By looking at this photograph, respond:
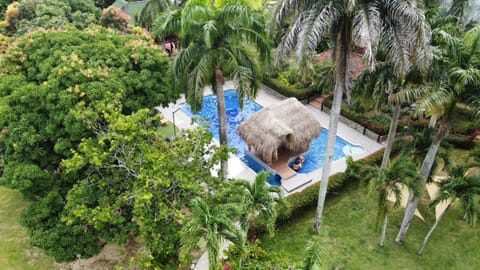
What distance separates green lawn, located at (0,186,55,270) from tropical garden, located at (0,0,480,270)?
81 mm

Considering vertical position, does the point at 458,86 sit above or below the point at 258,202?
above

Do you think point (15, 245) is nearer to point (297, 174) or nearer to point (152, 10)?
point (297, 174)

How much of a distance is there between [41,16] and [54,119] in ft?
52.7

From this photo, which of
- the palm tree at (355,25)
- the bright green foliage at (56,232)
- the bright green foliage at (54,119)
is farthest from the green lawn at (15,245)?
the palm tree at (355,25)

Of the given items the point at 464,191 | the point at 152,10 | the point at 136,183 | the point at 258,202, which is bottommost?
the point at 464,191

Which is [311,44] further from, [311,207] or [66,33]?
[66,33]

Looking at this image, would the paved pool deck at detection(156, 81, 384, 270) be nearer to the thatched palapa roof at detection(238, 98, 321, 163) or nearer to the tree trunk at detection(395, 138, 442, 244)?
the thatched palapa roof at detection(238, 98, 321, 163)

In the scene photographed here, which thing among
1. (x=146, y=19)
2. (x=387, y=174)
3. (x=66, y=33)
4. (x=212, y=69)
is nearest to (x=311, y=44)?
(x=212, y=69)

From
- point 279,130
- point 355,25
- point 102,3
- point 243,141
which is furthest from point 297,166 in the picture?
point 102,3

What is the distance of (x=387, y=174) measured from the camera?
44.5 feet

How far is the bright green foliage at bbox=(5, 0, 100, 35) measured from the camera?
80.2ft

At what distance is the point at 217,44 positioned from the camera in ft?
48.3

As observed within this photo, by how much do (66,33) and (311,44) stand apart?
12053 mm

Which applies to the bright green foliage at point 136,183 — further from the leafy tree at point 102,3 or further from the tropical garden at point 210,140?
the leafy tree at point 102,3
